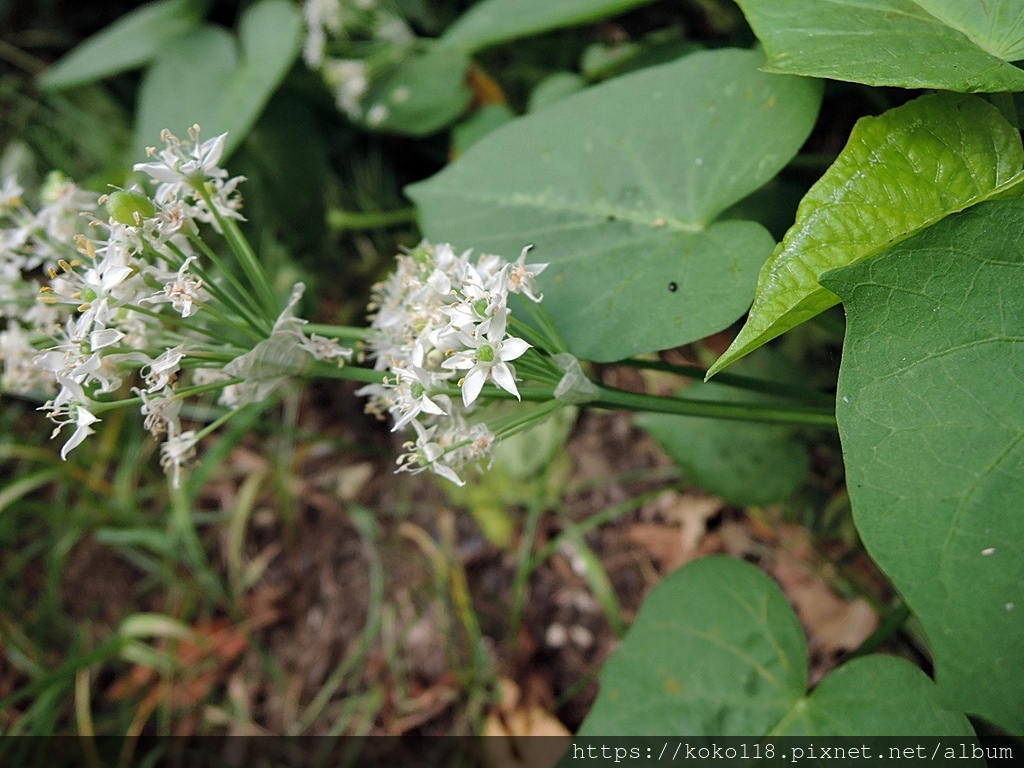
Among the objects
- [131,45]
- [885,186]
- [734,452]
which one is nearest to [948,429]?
[885,186]

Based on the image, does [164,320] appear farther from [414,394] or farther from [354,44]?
[354,44]

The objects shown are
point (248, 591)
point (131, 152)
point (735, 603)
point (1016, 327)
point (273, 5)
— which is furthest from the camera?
point (131, 152)

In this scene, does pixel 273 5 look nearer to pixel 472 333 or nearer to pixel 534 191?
pixel 534 191

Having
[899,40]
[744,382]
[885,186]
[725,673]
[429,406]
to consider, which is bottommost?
[725,673]

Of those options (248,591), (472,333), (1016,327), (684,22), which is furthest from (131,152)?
(1016,327)

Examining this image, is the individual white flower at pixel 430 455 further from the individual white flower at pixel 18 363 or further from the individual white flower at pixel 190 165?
the individual white flower at pixel 18 363

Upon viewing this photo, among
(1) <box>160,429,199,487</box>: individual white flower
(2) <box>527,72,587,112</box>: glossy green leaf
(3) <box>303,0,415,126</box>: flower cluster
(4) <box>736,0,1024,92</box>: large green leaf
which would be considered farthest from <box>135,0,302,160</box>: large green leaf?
(4) <box>736,0,1024,92</box>: large green leaf
